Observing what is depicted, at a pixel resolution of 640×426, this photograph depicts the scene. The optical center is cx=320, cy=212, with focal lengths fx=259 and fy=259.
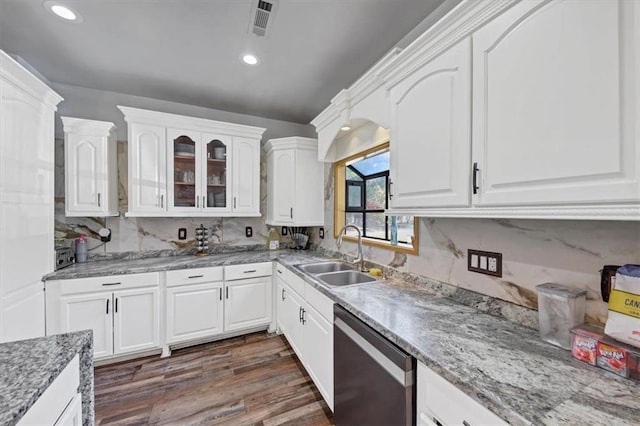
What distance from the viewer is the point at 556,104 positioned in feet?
2.72

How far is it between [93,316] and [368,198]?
2.74 m

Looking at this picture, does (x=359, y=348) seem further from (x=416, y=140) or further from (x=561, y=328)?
(x=416, y=140)

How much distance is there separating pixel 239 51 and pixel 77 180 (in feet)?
6.27

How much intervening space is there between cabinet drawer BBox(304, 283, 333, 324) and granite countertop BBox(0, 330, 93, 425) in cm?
117

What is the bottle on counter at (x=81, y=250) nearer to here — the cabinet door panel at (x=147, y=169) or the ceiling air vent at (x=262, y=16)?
the cabinet door panel at (x=147, y=169)

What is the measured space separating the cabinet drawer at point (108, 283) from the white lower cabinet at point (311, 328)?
1248 millimetres

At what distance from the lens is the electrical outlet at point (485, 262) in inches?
51.9

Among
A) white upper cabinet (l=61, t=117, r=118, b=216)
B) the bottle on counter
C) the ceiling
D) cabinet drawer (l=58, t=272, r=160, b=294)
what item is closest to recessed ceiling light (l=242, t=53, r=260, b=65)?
the ceiling

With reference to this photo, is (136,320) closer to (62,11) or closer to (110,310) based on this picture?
(110,310)

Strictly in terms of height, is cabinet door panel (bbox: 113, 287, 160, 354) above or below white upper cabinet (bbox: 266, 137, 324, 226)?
below

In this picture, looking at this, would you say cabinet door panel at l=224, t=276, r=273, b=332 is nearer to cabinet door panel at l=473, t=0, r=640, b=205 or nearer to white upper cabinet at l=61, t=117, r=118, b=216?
white upper cabinet at l=61, t=117, r=118, b=216

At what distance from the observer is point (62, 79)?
2.51 meters

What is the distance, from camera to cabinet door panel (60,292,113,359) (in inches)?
84.7

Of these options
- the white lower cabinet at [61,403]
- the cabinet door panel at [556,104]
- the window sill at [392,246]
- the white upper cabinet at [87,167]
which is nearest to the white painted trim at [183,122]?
the white upper cabinet at [87,167]
